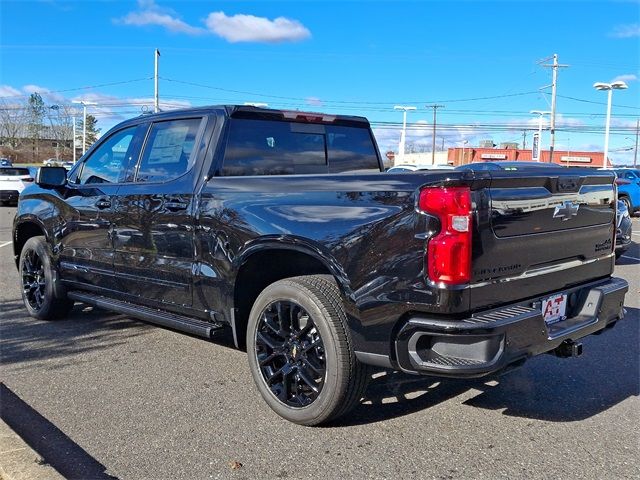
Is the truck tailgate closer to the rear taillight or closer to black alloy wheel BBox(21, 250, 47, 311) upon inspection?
the rear taillight

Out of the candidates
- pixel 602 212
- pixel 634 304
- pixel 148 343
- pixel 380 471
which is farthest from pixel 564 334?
pixel 634 304

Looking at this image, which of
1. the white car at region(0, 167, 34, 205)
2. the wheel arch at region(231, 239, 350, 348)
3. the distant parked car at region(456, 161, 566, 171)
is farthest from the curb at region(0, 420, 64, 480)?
the white car at region(0, 167, 34, 205)

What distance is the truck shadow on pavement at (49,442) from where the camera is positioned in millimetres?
3064

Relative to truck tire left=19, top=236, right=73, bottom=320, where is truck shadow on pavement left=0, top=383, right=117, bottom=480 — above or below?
below

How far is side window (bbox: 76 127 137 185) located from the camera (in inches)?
201

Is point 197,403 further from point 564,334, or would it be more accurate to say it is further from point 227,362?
point 564,334

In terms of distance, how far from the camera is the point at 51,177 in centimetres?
557

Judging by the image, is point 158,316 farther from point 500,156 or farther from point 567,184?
point 500,156

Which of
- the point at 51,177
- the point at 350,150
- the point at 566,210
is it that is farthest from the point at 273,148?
the point at 51,177

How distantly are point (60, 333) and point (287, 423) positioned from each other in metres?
3.03

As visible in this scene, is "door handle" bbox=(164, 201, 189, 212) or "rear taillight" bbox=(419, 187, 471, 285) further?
"door handle" bbox=(164, 201, 189, 212)

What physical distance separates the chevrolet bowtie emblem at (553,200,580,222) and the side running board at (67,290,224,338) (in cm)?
233

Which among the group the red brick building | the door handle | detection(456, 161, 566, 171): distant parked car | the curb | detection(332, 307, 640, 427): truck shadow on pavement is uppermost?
the red brick building

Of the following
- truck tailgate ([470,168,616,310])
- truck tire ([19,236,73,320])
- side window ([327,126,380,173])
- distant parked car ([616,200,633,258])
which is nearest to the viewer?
truck tailgate ([470,168,616,310])
